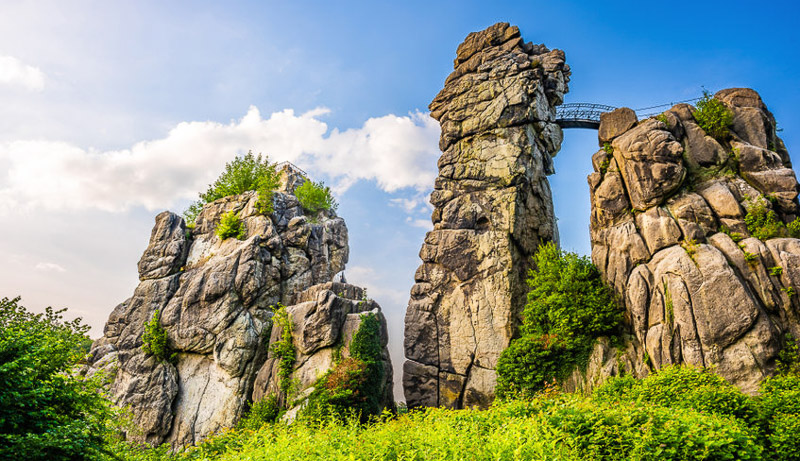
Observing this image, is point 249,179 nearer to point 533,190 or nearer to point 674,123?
point 533,190

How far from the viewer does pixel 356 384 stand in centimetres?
2472

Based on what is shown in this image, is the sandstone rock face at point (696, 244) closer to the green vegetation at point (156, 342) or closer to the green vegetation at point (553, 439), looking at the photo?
the green vegetation at point (553, 439)

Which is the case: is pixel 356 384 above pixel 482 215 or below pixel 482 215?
below

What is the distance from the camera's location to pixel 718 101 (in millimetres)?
26797

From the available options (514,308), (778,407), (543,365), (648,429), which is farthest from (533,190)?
(648,429)

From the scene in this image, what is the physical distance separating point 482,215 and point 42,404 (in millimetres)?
24313

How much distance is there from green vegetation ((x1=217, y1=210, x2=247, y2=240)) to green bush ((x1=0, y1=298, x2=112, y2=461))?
878 inches

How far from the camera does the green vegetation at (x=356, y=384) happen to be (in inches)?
938

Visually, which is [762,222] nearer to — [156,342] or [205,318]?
[205,318]

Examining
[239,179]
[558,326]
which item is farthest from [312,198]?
[558,326]

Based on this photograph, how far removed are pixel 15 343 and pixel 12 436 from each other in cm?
280

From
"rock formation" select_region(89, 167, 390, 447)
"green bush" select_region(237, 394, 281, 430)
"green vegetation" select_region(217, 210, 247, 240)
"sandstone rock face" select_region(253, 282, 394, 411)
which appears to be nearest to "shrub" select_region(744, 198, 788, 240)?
"sandstone rock face" select_region(253, 282, 394, 411)

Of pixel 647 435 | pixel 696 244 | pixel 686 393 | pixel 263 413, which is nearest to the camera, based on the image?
pixel 647 435

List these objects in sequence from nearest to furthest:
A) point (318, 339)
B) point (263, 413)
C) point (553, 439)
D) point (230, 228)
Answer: point (553, 439) → point (263, 413) → point (318, 339) → point (230, 228)
